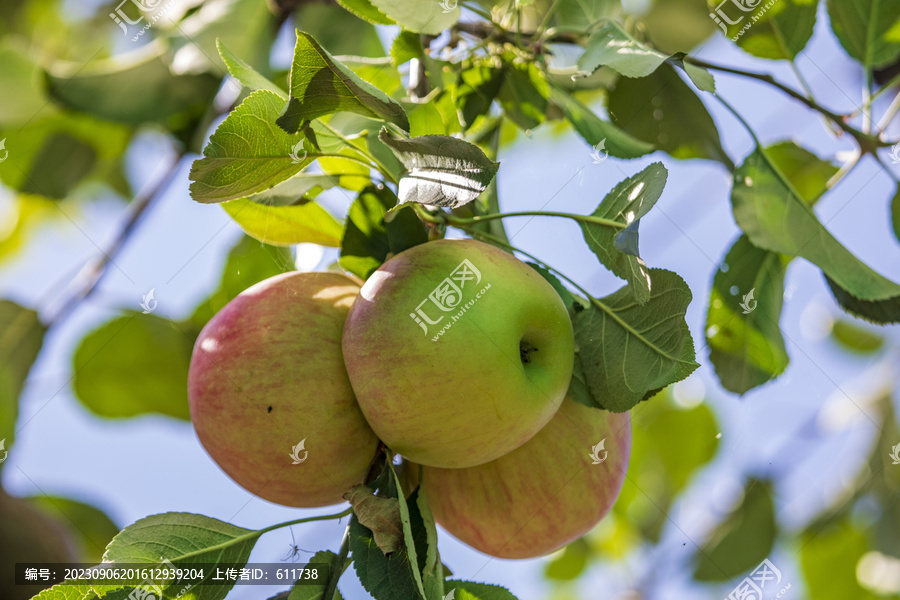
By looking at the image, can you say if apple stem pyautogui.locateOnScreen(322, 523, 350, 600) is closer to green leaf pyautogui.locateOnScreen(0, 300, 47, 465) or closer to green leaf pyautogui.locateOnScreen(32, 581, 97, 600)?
green leaf pyautogui.locateOnScreen(32, 581, 97, 600)

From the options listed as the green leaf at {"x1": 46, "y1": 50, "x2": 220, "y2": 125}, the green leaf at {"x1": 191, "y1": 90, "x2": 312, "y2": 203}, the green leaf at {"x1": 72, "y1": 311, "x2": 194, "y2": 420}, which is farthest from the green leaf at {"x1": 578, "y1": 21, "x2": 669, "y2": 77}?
the green leaf at {"x1": 72, "y1": 311, "x2": 194, "y2": 420}

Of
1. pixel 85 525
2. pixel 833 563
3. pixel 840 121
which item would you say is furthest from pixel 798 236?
pixel 85 525

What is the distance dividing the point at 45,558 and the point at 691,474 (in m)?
1.40

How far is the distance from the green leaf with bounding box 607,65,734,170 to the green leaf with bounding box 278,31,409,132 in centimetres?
57

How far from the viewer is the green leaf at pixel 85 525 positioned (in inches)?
55.6

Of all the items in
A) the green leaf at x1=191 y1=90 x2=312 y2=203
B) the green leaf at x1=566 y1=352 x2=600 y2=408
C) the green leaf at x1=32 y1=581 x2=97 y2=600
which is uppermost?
the green leaf at x1=191 y1=90 x2=312 y2=203

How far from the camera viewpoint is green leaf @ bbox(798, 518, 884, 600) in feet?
5.04

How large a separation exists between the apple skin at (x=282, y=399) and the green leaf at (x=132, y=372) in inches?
24.2

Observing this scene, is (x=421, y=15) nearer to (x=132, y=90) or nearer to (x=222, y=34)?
(x=222, y=34)

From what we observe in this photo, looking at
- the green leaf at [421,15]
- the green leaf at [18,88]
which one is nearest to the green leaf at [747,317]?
the green leaf at [421,15]

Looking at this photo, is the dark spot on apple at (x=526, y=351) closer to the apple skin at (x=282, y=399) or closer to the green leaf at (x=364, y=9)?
the apple skin at (x=282, y=399)

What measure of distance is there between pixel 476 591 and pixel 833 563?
1.24 meters

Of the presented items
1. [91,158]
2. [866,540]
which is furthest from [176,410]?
[866,540]

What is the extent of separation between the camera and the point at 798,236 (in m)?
0.88
